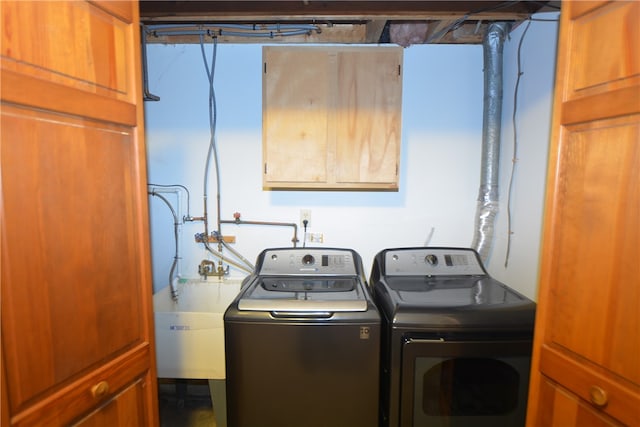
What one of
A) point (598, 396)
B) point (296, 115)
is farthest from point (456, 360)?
point (296, 115)

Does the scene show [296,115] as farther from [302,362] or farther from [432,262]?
[302,362]

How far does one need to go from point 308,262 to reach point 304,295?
1.16 feet

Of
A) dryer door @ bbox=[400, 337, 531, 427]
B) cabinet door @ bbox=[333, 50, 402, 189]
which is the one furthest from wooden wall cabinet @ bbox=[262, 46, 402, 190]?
dryer door @ bbox=[400, 337, 531, 427]

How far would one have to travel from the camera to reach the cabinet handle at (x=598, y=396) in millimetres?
786

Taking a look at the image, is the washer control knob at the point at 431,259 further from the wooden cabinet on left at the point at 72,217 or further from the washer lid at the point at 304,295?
the wooden cabinet on left at the point at 72,217

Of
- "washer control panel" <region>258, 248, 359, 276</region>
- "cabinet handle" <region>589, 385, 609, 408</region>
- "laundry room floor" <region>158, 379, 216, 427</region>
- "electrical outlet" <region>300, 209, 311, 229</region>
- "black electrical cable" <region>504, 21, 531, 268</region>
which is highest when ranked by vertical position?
"black electrical cable" <region>504, 21, 531, 268</region>

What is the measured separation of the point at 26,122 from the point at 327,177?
1.29 m

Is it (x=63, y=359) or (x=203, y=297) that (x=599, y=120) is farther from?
(x=203, y=297)

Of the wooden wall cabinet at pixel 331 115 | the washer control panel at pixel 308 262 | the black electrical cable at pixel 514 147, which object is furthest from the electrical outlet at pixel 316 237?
the black electrical cable at pixel 514 147

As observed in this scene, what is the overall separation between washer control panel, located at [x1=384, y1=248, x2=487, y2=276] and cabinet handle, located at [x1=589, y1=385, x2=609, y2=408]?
35.5 inches

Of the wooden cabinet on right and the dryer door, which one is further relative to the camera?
the dryer door

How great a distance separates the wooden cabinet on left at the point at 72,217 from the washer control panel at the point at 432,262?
121 centimetres

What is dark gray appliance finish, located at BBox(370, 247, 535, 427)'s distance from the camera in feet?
4.25

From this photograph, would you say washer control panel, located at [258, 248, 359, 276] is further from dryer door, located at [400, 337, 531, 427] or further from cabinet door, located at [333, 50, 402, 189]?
dryer door, located at [400, 337, 531, 427]
